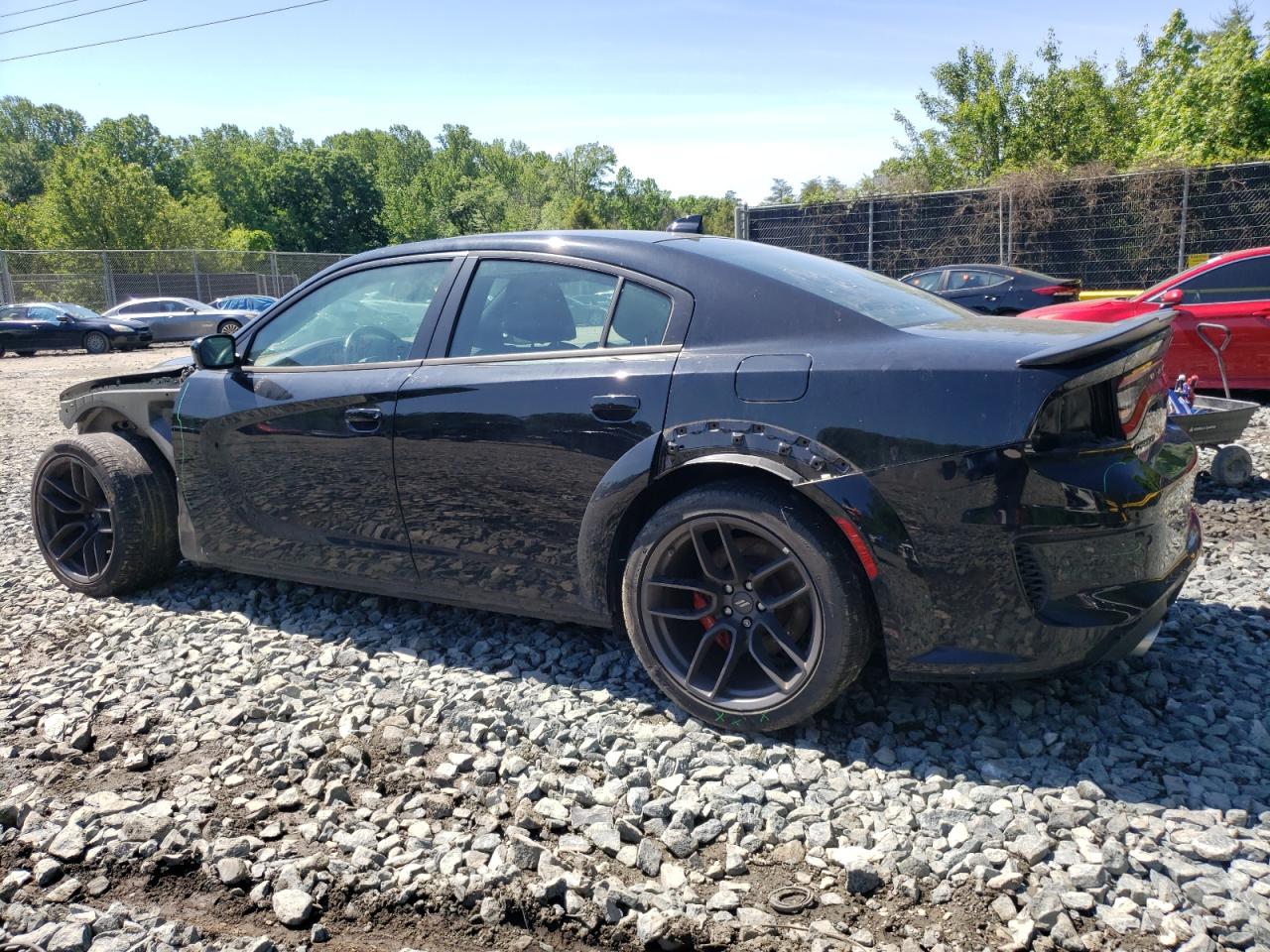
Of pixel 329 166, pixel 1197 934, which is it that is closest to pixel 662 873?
pixel 1197 934

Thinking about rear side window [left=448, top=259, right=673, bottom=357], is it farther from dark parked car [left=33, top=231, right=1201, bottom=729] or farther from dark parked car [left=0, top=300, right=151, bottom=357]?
dark parked car [left=0, top=300, right=151, bottom=357]

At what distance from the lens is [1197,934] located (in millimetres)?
2045

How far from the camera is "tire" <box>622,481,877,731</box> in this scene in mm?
2803

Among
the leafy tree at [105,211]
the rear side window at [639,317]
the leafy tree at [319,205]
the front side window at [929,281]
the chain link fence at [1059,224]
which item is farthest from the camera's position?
the leafy tree at [319,205]

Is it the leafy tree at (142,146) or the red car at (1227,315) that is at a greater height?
the leafy tree at (142,146)

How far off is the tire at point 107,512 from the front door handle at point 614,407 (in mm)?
2592

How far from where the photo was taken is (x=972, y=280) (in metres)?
14.7

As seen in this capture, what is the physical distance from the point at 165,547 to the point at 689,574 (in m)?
2.90

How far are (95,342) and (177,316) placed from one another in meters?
3.28

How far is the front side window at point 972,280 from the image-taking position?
1463 cm

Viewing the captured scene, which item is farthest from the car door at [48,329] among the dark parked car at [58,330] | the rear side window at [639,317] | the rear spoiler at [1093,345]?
the rear spoiler at [1093,345]

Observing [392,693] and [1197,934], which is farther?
[392,693]

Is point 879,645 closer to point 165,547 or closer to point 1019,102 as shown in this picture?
point 165,547

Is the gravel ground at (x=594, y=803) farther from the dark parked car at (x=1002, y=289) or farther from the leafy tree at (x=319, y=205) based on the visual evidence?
the leafy tree at (x=319, y=205)
